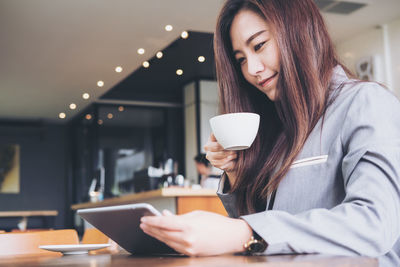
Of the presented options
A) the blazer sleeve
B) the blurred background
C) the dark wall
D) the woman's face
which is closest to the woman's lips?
the woman's face

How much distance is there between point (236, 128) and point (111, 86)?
7690mm

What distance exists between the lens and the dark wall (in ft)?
35.6

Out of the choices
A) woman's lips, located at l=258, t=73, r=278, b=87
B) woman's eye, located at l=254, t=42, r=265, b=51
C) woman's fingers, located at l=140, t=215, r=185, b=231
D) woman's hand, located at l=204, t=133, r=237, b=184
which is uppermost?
woman's eye, located at l=254, t=42, r=265, b=51

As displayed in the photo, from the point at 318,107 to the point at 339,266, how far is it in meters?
0.45

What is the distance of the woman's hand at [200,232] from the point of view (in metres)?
0.69

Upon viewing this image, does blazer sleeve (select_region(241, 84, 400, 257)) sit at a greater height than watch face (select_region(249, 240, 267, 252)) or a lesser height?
greater

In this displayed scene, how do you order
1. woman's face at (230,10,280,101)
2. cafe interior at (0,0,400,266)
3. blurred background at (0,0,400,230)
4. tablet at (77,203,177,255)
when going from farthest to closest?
1. blurred background at (0,0,400,230)
2. cafe interior at (0,0,400,266)
3. woman's face at (230,10,280,101)
4. tablet at (77,203,177,255)

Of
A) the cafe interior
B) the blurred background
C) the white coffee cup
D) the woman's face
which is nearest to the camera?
the white coffee cup

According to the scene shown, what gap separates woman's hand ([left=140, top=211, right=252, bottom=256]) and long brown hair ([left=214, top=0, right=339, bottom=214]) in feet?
0.98

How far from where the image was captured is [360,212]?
758 mm

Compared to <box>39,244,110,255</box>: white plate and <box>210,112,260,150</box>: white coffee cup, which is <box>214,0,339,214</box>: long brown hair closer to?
<box>210,112,260,150</box>: white coffee cup

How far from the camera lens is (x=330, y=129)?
963 millimetres

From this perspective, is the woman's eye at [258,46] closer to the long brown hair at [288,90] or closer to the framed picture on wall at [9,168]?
the long brown hair at [288,90]

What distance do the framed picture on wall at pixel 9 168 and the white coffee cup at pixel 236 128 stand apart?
418 inches
